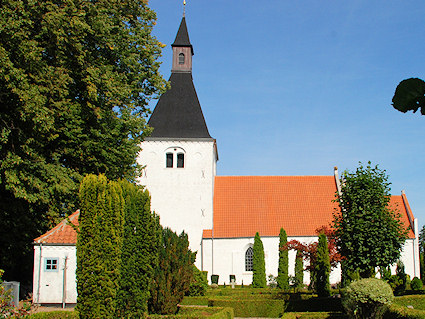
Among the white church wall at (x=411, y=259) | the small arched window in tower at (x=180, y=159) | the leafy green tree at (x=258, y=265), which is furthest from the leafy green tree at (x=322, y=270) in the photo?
the small arched window in tower at (x=180, y=159)

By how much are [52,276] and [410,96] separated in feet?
59.9

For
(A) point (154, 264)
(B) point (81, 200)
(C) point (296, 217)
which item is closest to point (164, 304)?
(A) point (154, 264)

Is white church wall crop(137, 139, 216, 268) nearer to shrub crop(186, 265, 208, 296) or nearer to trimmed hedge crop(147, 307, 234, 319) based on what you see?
shrub crop(186, 265, 208, 296)

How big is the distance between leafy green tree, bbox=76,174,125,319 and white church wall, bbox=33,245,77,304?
806cm

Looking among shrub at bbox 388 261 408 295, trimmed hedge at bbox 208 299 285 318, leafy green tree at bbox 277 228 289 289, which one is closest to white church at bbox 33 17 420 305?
leafy green tree at bbox 277 228 289 289

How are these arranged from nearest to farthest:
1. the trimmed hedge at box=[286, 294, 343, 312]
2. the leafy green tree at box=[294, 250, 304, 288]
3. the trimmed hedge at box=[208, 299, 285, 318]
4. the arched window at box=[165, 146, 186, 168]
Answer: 1. the trimmed hedge at box=[286, 294, 343, 312]
2. the trimmed hedge at box=[208, 299, 285, 318]
3. the leafy green tree at box=[294, 250, 304, 288]
4. the arched window at box=[165, 146, 186, 168]

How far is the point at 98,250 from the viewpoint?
1027 cm

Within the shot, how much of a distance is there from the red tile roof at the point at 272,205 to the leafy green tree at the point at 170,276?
15.5m

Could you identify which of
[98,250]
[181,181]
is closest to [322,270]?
[98,250]

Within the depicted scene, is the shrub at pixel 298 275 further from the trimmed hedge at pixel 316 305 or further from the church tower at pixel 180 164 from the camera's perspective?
the trimmed hedge at pixel 316 305

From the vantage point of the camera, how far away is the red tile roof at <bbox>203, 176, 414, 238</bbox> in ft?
104

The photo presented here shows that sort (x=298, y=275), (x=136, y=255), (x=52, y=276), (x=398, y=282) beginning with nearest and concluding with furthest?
(x=136, y=255) < (x=52, y=276) < (x=398, y=282) < (x=298, y=275)

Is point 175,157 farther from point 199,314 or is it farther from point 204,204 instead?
point 199,314

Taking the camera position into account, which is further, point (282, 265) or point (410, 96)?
point (282, 265)
